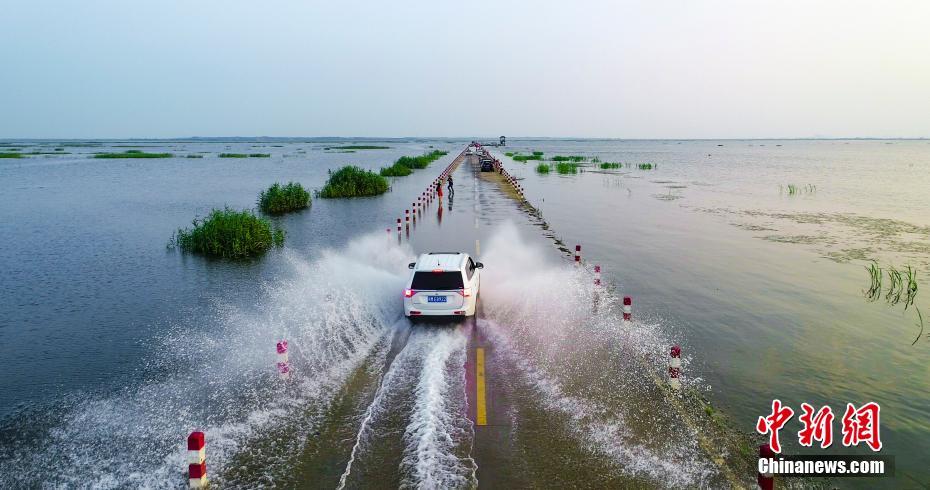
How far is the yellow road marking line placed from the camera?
9086 millimetres

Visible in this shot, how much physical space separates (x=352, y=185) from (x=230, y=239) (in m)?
24.0

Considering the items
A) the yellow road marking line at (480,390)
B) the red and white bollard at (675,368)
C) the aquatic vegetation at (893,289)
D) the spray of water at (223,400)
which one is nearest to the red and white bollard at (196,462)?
the spray of water at (223,400)

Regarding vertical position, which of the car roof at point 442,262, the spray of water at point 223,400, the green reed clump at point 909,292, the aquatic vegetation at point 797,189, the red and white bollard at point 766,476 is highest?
the car roof at point 442,262

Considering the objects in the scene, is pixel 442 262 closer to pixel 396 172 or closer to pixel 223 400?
pixel 223 400

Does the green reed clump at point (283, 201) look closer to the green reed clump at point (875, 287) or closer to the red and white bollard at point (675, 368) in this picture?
the green reed clump at point (875, 287)

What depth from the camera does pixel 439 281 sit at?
13.4 metres

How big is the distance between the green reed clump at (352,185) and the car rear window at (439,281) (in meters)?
35.4

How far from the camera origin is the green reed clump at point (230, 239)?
976 inches

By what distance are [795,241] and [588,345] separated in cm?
1942

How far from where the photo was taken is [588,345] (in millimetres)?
12719

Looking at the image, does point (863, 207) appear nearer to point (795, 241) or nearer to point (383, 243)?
point (795, 241)

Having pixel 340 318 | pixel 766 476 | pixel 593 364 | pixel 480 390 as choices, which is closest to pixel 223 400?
pixel 480 390

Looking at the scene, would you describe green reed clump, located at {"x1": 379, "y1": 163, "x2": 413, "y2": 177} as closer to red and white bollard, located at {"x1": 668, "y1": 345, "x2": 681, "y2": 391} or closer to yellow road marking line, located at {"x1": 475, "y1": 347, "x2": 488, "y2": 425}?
yellow road marking line, located at {"x1": 475, "y1": 347, "x2": 488, "y2": 425}

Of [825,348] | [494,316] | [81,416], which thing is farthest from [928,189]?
[81,416]
